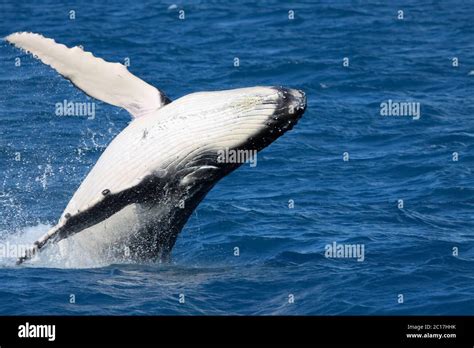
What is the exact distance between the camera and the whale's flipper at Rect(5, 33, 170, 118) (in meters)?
19.5

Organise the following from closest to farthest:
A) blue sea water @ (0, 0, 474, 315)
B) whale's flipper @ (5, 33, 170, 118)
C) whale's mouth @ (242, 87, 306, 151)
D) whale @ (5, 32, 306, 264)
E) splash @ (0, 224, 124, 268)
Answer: whale's mouth @ (242, 87, 306, 151) → whale @ (5, 32, 306, 264) → blue sea water @ (0, 0, 474, 315) → whale's flipper @ (5, 33, 170, 118) → splash @ (0, 224, 124, 268)

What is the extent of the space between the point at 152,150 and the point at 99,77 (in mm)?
2185

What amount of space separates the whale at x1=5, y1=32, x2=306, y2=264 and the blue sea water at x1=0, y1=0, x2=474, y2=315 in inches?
32.9

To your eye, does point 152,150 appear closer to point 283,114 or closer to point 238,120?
point 238,120

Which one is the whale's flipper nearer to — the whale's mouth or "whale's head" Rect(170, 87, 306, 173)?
"whale's head" Rect(170, 87, 306, 173)

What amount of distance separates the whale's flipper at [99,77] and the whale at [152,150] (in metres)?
0.02

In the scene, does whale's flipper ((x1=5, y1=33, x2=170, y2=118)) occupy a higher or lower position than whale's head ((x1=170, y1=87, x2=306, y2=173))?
higher

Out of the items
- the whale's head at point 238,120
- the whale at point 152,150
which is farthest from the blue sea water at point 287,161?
the whale's head at point 238,120

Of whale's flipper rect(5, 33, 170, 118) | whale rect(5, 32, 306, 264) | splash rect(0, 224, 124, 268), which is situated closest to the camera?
whale rect(5, 32, 306, 264)

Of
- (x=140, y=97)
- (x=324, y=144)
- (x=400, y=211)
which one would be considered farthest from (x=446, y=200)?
(x=140, y=97)

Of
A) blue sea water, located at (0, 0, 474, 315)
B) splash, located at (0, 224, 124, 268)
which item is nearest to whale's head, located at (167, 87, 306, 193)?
blue sea water, located at (0, 0, 474, 315)

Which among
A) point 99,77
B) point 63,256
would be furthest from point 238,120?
point 63,256

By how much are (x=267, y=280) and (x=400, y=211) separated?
240 inches

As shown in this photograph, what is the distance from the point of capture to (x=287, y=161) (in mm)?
28438
